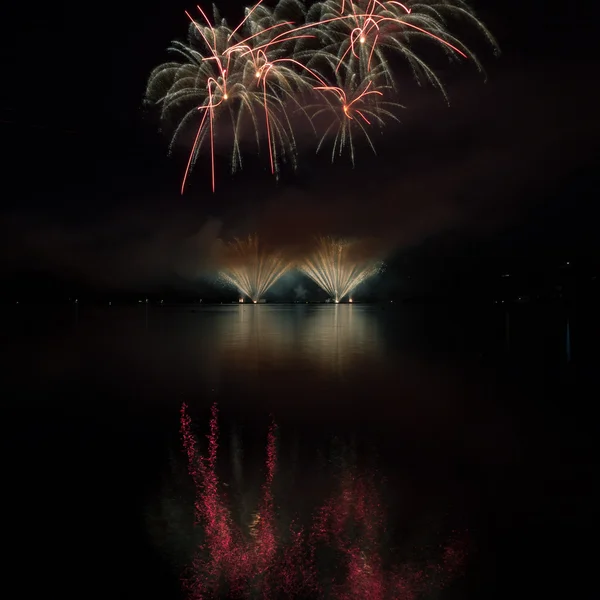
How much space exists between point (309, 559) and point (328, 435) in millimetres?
3687

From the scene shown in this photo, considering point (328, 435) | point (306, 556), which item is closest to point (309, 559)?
point (306, 556)

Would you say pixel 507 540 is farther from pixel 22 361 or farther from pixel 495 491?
pixel 22 361

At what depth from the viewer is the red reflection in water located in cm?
374

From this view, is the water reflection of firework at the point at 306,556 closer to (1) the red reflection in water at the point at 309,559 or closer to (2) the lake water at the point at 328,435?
(1) the red reflection in water at the point at 309,559

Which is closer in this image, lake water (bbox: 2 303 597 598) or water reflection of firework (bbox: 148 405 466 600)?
water reflection of firework (bbox: 148 405 466 600)

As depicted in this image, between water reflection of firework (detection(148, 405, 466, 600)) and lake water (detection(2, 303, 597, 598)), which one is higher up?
lake water (detection(2, 303, 597, 598))

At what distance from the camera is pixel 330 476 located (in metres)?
6.00

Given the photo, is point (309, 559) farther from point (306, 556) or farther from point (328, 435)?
point (328, 435)

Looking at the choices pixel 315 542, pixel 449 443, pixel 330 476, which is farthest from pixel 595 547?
pixel 449 443

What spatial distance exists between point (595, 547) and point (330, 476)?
2.60 meters

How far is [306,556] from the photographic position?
164 inches

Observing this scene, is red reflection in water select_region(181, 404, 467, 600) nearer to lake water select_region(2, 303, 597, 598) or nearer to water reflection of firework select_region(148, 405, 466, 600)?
water reflection of firework select_region(148, 405, 466, 600)

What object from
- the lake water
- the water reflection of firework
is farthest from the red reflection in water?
the lake water

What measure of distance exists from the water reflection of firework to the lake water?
0.23 meters
